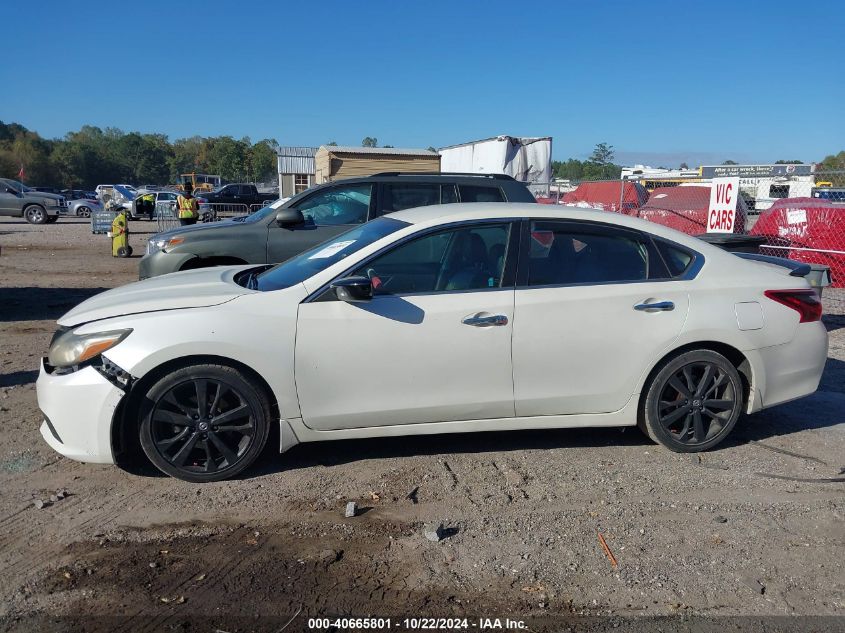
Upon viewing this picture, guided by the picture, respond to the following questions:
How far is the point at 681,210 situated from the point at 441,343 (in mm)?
13556

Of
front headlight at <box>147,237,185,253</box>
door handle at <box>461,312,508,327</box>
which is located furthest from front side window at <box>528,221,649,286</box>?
front headlight at <box>147,237,185,253</box>

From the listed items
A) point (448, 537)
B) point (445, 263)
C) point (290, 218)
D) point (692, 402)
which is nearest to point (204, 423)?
point (448, 537)

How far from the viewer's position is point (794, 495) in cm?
426

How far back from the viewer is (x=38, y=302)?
1023 centimetres

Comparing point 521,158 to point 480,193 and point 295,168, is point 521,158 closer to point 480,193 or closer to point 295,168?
point 480,193

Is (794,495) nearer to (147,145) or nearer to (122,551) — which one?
(122,551)

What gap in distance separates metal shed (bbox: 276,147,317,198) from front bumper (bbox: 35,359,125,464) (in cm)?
3647

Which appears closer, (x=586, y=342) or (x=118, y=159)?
(x=586, y=342)

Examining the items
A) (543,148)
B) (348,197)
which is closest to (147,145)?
(543,148)

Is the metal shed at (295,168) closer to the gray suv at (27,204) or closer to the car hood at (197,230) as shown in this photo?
the gray suv at (27,204)

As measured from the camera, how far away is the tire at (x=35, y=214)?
2984 centimetres

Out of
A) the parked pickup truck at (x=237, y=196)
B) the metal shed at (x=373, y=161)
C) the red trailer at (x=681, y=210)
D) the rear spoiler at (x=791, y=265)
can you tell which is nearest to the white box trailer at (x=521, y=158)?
the red trailer at (x=681, y=210)

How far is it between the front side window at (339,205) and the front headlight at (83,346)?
4133 millimetres

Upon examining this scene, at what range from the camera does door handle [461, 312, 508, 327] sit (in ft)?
14.3
